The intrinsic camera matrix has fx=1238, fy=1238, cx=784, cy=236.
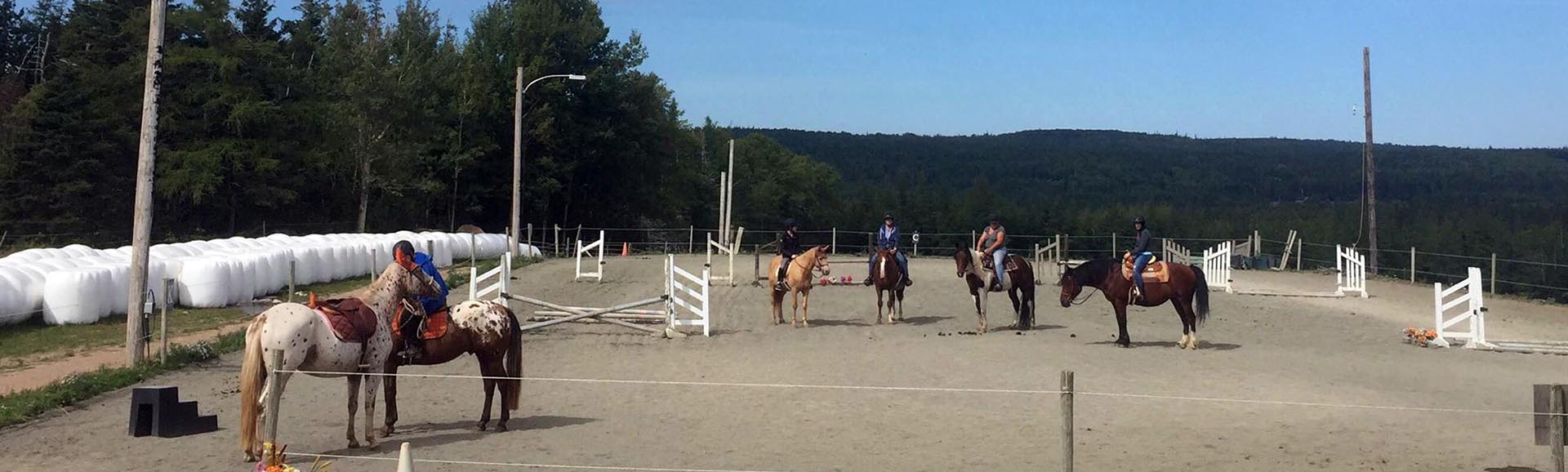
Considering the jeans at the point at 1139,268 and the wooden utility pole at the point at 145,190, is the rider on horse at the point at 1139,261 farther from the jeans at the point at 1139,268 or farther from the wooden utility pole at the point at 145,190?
the wooden utility pole at the point at 145,190

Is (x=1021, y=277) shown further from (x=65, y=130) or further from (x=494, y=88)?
(x=494, y=88)

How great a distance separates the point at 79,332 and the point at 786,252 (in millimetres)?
12023

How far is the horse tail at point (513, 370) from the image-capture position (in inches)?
453

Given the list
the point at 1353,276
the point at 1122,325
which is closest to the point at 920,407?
the point at 1122,325

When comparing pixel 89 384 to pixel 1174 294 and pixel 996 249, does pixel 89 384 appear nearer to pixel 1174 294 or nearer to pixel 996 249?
pixel 996 249

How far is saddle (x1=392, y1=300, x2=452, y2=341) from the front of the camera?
428 inches

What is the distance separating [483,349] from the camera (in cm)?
1141

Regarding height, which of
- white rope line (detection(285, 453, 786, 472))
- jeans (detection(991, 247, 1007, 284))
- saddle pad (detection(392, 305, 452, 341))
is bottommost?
white rope line (detection(285, 453, 786, 472))

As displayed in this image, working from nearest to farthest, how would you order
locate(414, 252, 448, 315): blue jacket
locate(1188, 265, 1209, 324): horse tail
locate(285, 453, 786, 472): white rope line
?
1. locate(285, 453, 786, 472): white rope line
2. locate(414, 252, 448, 315): blue jacket
3. locate(1188, 265, 1209, 324): horse tail

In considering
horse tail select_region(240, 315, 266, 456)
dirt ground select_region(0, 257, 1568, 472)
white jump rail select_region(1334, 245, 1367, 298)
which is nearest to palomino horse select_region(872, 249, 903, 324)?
dirt ground select_region(0, 257, 1568, 472)

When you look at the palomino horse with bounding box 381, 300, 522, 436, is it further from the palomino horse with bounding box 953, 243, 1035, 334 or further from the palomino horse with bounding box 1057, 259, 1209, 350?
the palomino horse with bounding box 953, 243, 1035, 334

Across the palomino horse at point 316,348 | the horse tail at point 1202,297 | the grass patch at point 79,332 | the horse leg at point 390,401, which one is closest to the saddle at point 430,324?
the palomino horse at point 316,348

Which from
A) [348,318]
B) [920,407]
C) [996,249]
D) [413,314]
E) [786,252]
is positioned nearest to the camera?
[348,318]

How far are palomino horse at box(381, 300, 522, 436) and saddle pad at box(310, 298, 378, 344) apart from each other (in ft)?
→ 1.96
